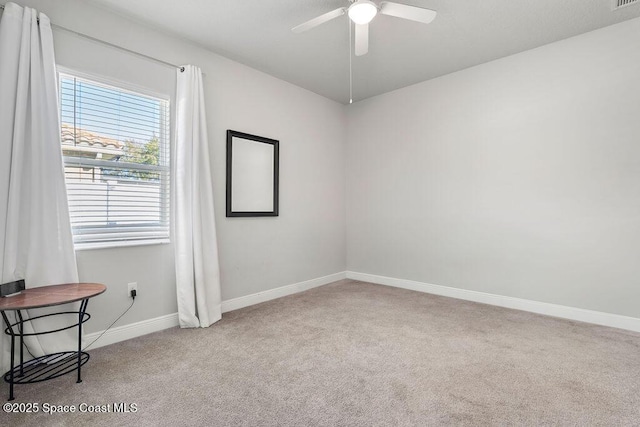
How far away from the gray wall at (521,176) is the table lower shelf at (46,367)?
349cm

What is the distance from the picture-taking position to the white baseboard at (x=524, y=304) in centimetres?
281

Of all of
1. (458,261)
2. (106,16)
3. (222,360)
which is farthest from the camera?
(458,261)

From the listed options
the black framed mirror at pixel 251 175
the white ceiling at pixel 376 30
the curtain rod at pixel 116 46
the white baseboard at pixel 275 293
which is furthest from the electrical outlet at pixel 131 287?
the white ceiling at pixel 376 30

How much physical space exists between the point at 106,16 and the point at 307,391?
3.15 meters

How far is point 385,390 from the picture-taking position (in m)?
1.85

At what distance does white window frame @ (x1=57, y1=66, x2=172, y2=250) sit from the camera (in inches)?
93.5

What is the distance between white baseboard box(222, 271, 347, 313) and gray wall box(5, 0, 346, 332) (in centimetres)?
7

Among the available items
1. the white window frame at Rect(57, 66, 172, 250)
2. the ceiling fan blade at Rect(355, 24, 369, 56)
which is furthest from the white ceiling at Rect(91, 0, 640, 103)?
the white window frame at Rect(57, 66, 172, 250)

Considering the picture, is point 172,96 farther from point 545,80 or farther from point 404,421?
point 545,80

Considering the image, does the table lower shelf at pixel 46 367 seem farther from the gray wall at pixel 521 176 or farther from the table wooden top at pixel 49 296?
the gray wall at pixel 521 176

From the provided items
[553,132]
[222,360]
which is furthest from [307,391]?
[553,132]

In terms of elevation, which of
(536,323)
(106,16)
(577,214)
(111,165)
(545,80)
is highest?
(106,16)

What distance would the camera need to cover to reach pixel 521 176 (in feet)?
10.8

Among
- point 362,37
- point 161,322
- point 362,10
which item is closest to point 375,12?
point 362,10
